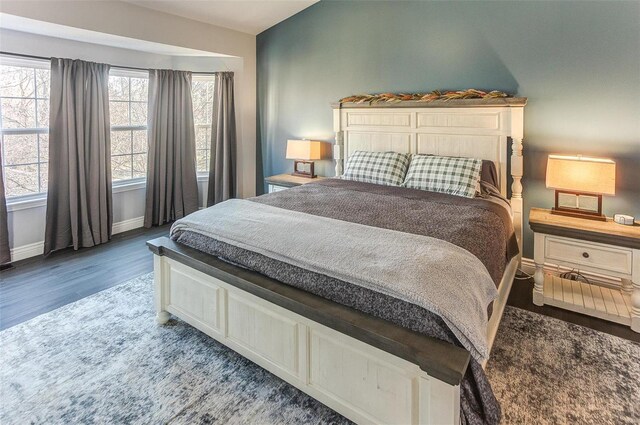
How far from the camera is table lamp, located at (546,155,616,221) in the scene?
2629 millimetres

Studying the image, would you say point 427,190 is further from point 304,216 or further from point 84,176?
point 84,176

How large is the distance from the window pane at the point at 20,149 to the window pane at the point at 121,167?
0.81 metres

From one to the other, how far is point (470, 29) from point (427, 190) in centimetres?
149

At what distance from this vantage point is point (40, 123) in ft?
12.3

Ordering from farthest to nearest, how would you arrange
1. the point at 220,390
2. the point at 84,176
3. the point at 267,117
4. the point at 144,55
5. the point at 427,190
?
1. the point at 267,117
2. the point at 144,55
3. the point at 84,176
4. the point at 427,190
5. the point at 220,390

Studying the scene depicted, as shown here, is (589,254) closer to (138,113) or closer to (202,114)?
(202,114)

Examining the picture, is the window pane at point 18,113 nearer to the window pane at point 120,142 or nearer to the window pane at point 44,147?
the window pane at point 44,147

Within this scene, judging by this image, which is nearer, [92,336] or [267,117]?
[92,336]

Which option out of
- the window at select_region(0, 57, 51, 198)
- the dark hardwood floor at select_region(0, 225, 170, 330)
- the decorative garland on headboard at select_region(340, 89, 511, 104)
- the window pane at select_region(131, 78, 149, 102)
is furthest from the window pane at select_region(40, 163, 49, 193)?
the decorative garland on headboard at select_region(340, 89, 511, 104)

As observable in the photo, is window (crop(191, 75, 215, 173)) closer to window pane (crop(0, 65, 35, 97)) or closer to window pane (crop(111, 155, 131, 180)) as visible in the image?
window pane (crop(111, 155, 131, 180))

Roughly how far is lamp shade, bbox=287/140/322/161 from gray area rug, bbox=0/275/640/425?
2453 millimetres

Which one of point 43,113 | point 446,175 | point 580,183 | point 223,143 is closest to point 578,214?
point 580,183

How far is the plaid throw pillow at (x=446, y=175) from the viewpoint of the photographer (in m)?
3.07

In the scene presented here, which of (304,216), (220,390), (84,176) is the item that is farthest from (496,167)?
(84,176)
